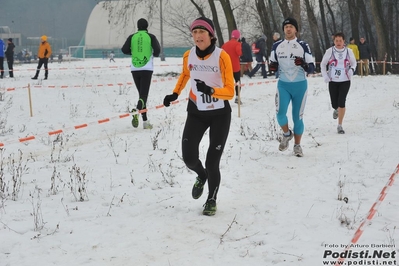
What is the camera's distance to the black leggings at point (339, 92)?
31.4ft

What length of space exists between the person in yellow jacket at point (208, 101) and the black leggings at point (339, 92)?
4.92 metres

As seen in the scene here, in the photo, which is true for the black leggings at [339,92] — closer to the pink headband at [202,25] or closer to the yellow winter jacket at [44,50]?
the pink headband at [202,25]

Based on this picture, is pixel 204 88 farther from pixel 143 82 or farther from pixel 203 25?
pixel 143 82

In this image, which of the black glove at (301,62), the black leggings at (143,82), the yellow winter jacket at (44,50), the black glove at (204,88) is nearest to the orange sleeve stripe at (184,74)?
the black glove at (204,88)

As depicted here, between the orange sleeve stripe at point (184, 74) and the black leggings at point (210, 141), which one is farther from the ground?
the orange sleeve stripe at point (184, 74)

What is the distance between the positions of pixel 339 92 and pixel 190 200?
16.6 ft

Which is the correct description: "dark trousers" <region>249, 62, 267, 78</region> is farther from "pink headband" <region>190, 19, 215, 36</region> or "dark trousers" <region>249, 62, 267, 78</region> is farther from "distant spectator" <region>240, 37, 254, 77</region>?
"pink headband" <region>190, 19, 215, 36</region>

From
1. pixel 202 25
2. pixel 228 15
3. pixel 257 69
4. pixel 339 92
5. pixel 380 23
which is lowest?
pixel 339 92

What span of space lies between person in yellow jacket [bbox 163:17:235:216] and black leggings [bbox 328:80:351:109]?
4921 millimetres

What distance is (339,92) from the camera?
9656mm

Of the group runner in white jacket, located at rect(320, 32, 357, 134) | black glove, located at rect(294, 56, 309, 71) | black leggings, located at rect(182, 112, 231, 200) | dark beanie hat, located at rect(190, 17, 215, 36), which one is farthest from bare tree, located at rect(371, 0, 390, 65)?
black leggings, located at rect(182, 112, 231, 200)

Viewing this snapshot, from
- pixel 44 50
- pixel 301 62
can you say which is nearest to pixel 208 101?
pixel 301 62

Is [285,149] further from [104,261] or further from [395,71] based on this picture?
[395,71]

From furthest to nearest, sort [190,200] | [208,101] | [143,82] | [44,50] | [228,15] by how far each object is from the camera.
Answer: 1. [228,15]
2. [44,50]
3. [143,82]
4. [190,200]
5. [208,101]
